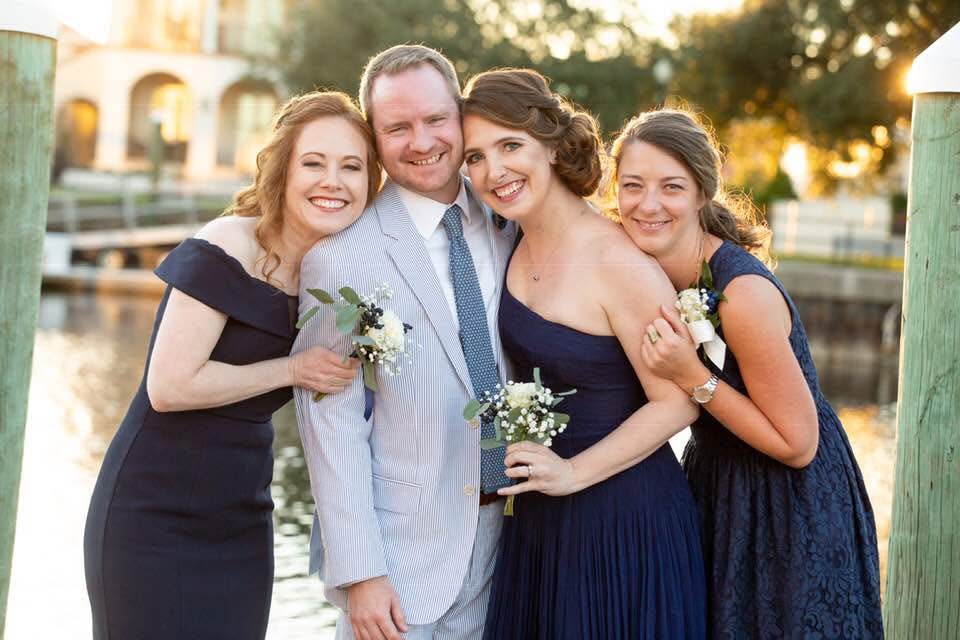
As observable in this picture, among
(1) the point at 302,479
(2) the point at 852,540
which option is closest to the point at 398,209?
(2) the point at 852,540

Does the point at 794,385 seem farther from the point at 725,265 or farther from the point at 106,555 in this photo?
the point at 106,555

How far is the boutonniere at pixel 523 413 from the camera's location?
2.99 meters

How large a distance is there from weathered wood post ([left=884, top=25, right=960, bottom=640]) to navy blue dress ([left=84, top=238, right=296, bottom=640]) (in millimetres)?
1726

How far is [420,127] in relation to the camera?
11.0ft

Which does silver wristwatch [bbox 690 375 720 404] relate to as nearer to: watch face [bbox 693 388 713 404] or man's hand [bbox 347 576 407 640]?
watch face [bbox 693 388 713 404]

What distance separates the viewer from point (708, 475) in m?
3.36

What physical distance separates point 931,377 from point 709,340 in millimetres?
814

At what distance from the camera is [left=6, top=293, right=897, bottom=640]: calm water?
6.57 metres

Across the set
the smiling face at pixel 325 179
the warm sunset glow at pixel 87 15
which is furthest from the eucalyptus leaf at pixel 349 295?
the warm sunset glow at pixel 87 15

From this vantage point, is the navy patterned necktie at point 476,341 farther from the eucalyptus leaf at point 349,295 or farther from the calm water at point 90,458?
the calm water at point 90,458

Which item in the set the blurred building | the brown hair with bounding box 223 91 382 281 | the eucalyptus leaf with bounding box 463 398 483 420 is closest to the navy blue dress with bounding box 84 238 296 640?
the brown hair with bounding box 223 91 382 281

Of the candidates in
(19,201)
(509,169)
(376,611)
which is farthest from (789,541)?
(19,201)

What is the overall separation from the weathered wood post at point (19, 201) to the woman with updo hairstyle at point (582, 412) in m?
1.11

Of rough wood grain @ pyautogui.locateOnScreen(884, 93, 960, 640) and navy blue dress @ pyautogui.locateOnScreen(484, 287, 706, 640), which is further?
rough wood grain @ pyautogui.locateOnScreen(884, 93, 960, 640)
